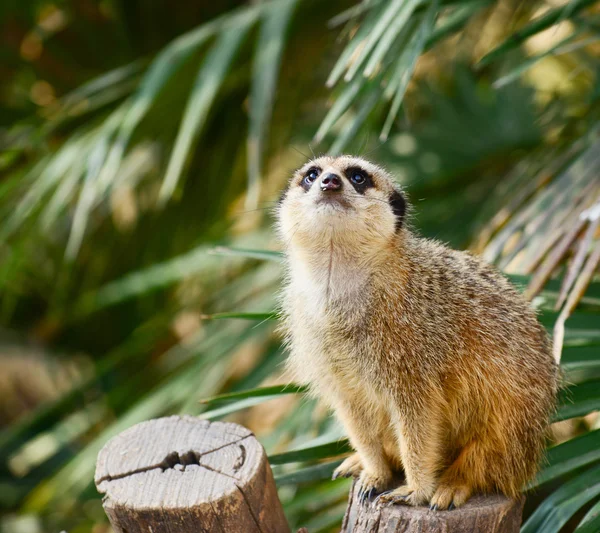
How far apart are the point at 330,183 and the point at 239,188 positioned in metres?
2.29

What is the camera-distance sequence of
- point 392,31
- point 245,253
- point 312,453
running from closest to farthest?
point 312,453, point 245,253, point 392,31

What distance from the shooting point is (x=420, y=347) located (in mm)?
2086

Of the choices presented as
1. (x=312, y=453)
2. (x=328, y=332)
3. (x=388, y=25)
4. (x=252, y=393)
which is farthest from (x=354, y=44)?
(x=312, y=453)

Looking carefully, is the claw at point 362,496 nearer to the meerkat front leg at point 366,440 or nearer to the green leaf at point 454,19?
the meerkat front leg at point 366,440

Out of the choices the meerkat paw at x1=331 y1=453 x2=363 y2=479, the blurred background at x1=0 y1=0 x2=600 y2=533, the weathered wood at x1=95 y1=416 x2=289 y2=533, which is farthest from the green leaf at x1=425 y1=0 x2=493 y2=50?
the weathered wood at x1=95 y1=416 x2=289 y2=533

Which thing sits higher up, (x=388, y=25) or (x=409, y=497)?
(x=388, y=25)

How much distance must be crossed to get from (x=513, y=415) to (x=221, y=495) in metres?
0.78

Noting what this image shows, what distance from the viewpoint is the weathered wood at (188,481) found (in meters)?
1.77

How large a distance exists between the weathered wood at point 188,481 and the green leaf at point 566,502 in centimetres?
60

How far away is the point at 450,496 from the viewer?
1991 millimetres

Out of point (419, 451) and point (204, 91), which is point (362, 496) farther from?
point (204, 91)

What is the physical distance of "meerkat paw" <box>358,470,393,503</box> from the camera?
2.13 m

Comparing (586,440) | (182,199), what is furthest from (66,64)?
(586,440)

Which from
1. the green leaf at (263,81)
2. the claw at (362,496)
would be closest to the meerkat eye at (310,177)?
the green leaf at (263,81)
